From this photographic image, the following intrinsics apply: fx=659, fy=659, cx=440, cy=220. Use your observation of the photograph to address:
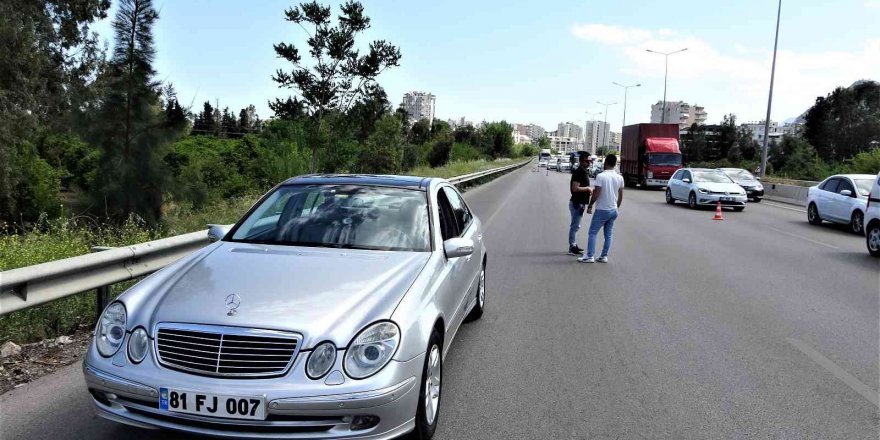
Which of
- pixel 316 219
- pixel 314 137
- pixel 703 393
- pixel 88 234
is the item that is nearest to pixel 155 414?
pixel 316 219

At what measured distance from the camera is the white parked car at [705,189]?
2212 cm

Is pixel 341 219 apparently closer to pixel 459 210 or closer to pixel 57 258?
pixel 459 210

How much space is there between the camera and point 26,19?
2655 cm

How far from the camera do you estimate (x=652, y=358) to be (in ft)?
17.7

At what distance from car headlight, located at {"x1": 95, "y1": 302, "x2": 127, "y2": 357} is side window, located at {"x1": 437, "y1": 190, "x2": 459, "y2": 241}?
2195mm

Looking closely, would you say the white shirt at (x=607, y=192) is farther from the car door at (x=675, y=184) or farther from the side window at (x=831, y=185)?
the car door at (x=675, y=184)

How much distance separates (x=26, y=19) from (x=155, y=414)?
29355 millimetres

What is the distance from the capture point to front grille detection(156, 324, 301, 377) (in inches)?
123

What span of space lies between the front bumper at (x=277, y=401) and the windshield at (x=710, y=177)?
22.3m

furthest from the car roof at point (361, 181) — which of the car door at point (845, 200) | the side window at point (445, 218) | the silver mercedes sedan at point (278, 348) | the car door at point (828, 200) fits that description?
the car door at point (828, 200)

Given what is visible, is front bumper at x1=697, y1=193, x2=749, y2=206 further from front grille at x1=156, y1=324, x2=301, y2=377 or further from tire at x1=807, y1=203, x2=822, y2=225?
front grille at x1=156, y1=324, x2=301, y2=377

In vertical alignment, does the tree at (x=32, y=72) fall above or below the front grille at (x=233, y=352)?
above

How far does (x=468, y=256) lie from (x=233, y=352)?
8.40 feet

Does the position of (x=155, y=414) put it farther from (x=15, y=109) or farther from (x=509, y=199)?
(x=15, y=109)
